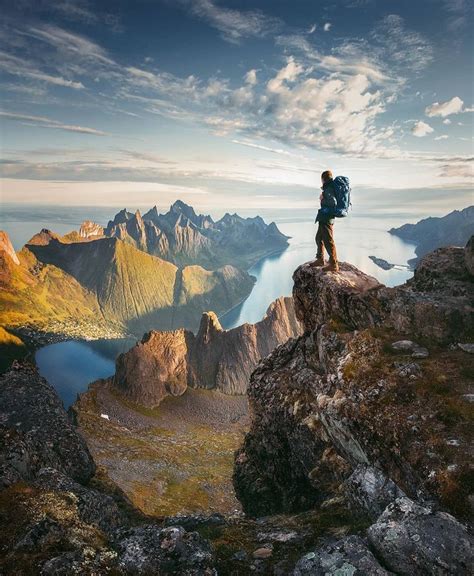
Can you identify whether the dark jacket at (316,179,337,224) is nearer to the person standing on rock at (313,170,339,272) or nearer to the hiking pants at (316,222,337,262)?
the person standing on rock at (313,170,339,272)

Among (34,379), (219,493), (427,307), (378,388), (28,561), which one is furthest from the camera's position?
(219,493)

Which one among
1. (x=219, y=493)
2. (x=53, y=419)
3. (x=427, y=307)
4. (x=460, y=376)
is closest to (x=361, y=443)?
(x=460, y=376)

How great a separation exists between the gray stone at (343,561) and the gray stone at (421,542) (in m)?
0.50

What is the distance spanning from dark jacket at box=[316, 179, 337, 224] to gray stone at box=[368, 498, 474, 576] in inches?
788

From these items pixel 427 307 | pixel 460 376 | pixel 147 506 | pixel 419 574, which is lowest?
pixel 147 506

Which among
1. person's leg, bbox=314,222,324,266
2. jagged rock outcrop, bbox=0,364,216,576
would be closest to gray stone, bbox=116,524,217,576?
jagged rock outcrop, bbox=0,364,216,576

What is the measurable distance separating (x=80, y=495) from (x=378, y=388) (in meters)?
16.4

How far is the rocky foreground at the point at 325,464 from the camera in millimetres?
11352

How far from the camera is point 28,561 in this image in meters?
11.0

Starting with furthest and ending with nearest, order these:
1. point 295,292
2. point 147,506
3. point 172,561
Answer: point 147,506 < point 295,292 < point 172,561

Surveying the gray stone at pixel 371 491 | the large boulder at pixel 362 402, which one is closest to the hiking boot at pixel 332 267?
the large boulder at pixel 362 402

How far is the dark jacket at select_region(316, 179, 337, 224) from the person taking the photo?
26.9 m

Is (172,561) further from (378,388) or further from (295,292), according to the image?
(295,292)

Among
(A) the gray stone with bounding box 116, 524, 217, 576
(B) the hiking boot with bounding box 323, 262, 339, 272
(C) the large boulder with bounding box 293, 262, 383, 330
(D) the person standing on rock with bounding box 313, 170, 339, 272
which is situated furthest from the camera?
(B) the hiking boot with bounding box 323, 262, 339, 272
